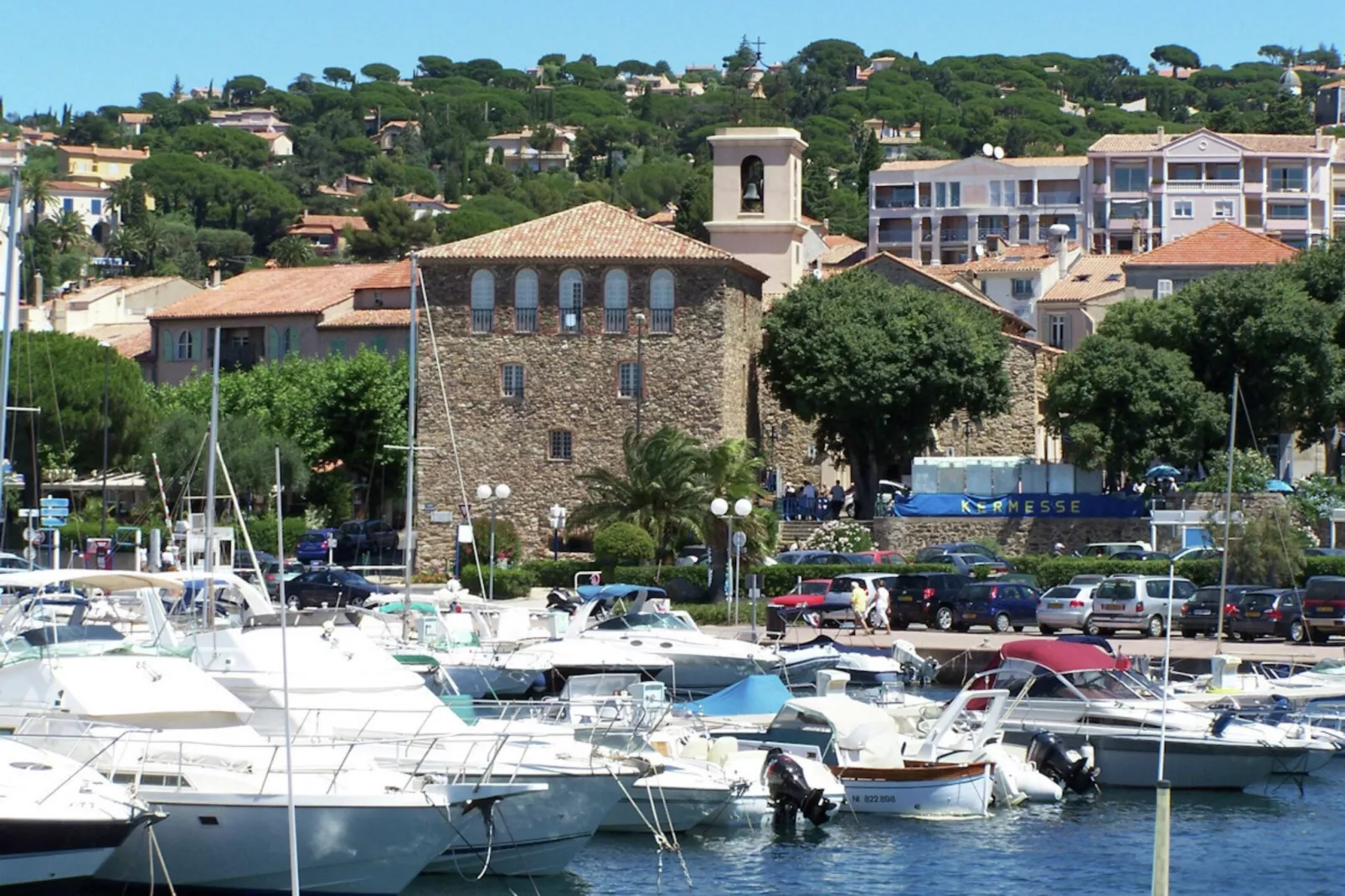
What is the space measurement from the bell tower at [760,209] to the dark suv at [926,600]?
2335 cm

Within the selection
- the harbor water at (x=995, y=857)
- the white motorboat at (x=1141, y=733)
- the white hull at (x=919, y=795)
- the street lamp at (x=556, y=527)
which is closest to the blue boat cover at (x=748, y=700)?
the white motorboat at (x=1141, y=733)

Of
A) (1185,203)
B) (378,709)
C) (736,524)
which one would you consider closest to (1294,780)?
(378,709)

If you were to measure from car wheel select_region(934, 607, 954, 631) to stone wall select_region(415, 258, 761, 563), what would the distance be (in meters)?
15.6

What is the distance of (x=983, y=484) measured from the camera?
198 ft

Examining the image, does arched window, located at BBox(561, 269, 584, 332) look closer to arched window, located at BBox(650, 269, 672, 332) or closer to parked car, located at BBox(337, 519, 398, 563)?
arched window, located at BBox(650, 269, 672, 332)

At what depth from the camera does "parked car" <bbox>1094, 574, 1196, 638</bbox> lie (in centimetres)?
4500

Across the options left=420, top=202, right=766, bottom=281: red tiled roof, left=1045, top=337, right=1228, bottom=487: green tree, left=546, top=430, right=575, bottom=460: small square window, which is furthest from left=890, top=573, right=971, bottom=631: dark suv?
left=546, top=430, right=575, bottom=460: small square window

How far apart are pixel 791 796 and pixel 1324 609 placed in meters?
20.5

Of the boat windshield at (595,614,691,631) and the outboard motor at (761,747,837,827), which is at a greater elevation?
the boat windshield at (595,614,691,631)

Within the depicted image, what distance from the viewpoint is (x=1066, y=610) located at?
45438 mm

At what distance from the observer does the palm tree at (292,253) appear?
141125mm


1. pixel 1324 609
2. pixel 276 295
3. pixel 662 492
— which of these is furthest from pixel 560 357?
pixel 276 295

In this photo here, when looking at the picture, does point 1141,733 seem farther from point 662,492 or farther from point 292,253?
point 292,253

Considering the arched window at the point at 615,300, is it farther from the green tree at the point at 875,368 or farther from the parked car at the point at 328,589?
the parked car at the point at 328,589
